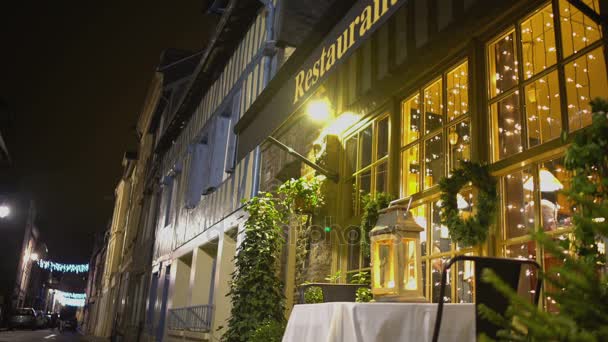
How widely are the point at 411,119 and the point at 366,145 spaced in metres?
0.78

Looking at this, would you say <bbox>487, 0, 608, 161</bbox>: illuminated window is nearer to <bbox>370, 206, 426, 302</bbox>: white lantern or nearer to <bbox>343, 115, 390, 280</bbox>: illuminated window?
<bbox>370, 206, 426, 302</bbox>: white lantern

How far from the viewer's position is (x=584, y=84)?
3176 mm

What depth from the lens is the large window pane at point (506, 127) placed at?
3.64 m

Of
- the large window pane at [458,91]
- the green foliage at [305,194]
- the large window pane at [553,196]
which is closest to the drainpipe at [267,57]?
the green foliage at [305,194]

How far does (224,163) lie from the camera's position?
10.6 m

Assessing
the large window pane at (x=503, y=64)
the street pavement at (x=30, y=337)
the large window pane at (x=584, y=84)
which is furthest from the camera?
the street pavement at (x=30, y=337)

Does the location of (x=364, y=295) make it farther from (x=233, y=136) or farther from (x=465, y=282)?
(x=233, y=136)

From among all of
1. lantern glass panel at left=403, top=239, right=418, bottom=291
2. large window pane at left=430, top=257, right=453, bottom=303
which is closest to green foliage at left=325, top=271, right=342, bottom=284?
large window pane at left=430, top=257, right=453, bottom=303

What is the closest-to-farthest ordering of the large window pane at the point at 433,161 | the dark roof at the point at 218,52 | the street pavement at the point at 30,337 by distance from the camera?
the large window pane at the point at 433,161 → the dark roof at the point at 218,52 → the street pavement at the point at 30,337

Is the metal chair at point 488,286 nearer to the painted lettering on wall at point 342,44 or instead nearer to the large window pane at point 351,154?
the painted lettering on wall at point 342,44

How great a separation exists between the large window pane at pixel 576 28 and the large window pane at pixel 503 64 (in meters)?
0.42

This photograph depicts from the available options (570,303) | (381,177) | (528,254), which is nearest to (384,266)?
(528,254)

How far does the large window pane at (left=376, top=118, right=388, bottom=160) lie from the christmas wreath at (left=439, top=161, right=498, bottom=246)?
1.29 meters

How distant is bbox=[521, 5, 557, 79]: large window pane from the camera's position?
348cm
